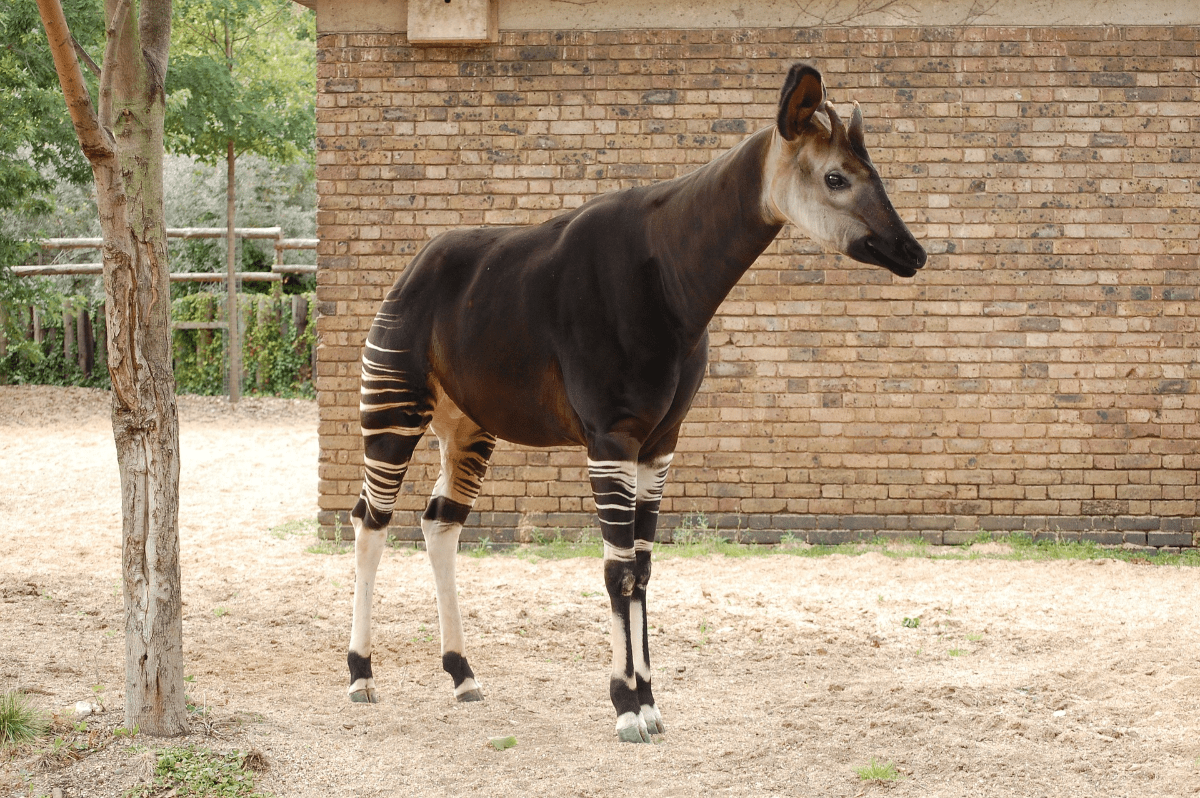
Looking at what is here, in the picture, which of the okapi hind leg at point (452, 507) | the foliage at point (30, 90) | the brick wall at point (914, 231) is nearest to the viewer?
the okapi hind leg at point (452, 507)

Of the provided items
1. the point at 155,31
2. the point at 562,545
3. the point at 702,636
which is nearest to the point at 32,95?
the point at 562,545

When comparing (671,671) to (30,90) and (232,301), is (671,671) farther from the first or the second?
(232,301)

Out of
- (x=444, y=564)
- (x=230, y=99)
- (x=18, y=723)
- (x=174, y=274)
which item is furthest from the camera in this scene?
(x=174, y=274)

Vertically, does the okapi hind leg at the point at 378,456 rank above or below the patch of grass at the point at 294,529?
above

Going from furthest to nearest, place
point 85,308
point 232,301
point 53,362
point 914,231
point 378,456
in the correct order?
point 53,362, point 85,308, point 232,301, point 914,231, point 378,456

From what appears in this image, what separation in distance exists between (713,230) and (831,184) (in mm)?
508

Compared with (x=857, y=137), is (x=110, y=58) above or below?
above

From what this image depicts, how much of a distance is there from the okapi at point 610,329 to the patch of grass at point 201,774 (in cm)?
96

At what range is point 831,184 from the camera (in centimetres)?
362

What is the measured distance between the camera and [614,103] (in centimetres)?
773

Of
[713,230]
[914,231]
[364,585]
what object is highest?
[914,231]

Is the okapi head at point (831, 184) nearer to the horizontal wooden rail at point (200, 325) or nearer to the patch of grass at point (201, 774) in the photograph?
the patch of grass at point (201, 774)

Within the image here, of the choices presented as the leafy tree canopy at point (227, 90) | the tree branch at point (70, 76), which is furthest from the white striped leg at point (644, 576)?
the leafy tree canopy at point (227, 90)

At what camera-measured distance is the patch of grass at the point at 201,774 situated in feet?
10.9
